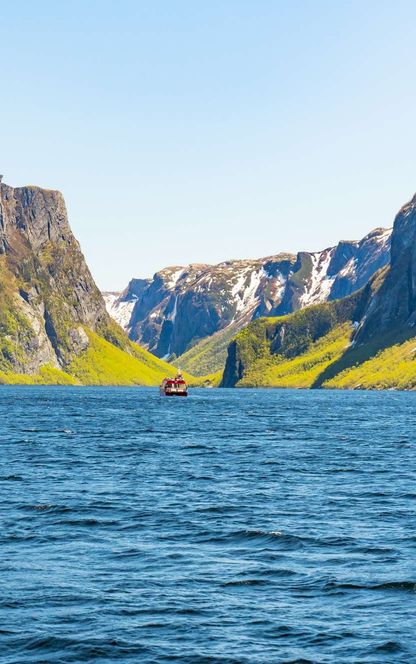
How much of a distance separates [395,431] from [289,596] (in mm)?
102697

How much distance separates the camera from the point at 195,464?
258 ft

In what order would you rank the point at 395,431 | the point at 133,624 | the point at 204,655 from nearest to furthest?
the point at 204,655
the point at 133,624
the point at 395,431

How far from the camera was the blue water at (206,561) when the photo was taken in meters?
28.9

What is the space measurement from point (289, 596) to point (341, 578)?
11.8ft

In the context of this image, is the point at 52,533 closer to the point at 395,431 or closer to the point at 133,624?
the point at 133,624

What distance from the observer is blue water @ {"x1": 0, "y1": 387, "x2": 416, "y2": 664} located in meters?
28.9

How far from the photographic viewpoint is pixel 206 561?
39.8m

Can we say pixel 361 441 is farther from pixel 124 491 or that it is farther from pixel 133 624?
pixel 133 624

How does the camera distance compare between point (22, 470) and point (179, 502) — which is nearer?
point (179, 502)

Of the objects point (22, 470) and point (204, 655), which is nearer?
point (204, 655)

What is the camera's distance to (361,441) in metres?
111

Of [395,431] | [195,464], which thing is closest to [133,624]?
[195,464]

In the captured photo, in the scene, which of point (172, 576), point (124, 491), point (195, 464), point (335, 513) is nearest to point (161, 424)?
point (195, 464)

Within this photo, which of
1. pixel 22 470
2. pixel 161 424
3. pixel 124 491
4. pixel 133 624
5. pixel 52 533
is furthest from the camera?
pixel 161 424
